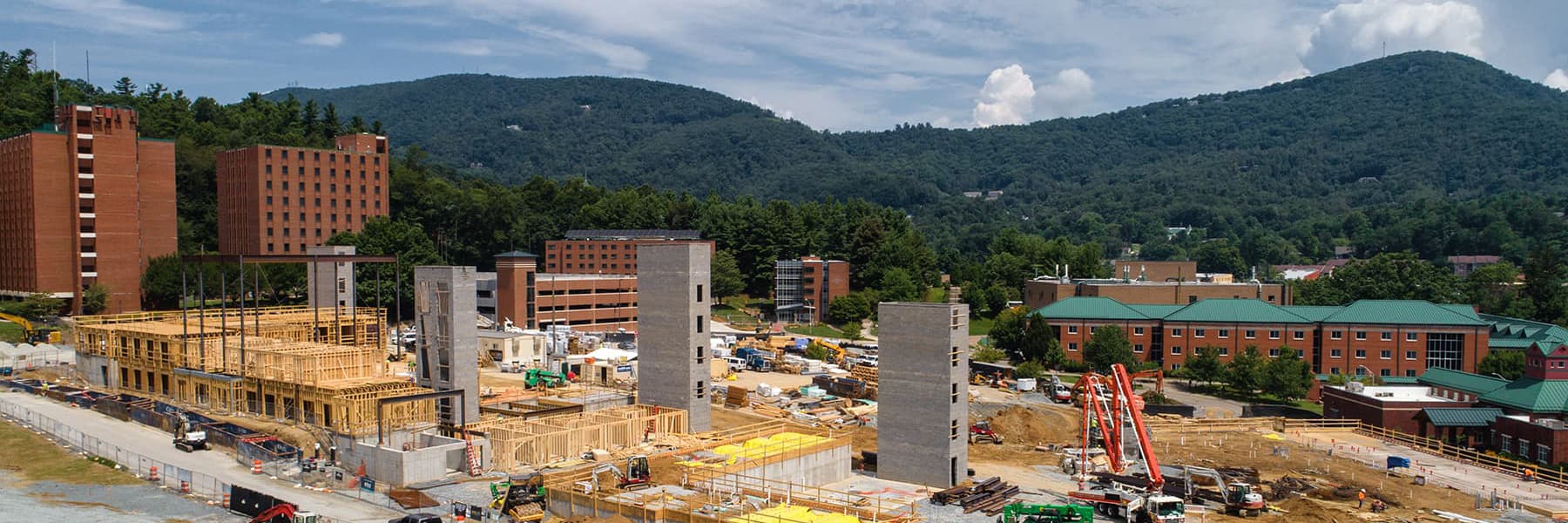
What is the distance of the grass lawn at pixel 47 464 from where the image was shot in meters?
43.4

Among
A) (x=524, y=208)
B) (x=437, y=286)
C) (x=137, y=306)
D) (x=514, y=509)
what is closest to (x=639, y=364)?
(x=437, y=286)

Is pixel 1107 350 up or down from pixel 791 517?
down

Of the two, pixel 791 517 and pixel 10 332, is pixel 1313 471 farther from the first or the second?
pixel 10 332

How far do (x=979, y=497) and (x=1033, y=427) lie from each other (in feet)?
79.4

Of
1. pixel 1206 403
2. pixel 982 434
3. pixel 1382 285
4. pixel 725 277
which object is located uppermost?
pixel 725 277

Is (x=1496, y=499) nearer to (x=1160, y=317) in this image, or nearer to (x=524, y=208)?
(x=1160, y=317)

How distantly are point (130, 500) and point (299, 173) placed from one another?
91.3m

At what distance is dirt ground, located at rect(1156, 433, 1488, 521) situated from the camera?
47.6 m

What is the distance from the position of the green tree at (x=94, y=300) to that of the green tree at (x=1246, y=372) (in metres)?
91.6

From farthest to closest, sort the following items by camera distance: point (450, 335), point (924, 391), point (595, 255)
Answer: point (595, 255), point (450, 335), point (924, 391)

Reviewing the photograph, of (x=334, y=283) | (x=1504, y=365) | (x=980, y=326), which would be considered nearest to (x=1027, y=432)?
(x=334, y=283)

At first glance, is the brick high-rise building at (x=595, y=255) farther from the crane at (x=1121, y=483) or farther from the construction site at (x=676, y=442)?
the crane at (x=1121, y=483)

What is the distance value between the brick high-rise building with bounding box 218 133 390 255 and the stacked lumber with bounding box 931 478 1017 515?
98.1 m

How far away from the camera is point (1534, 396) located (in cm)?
6500
